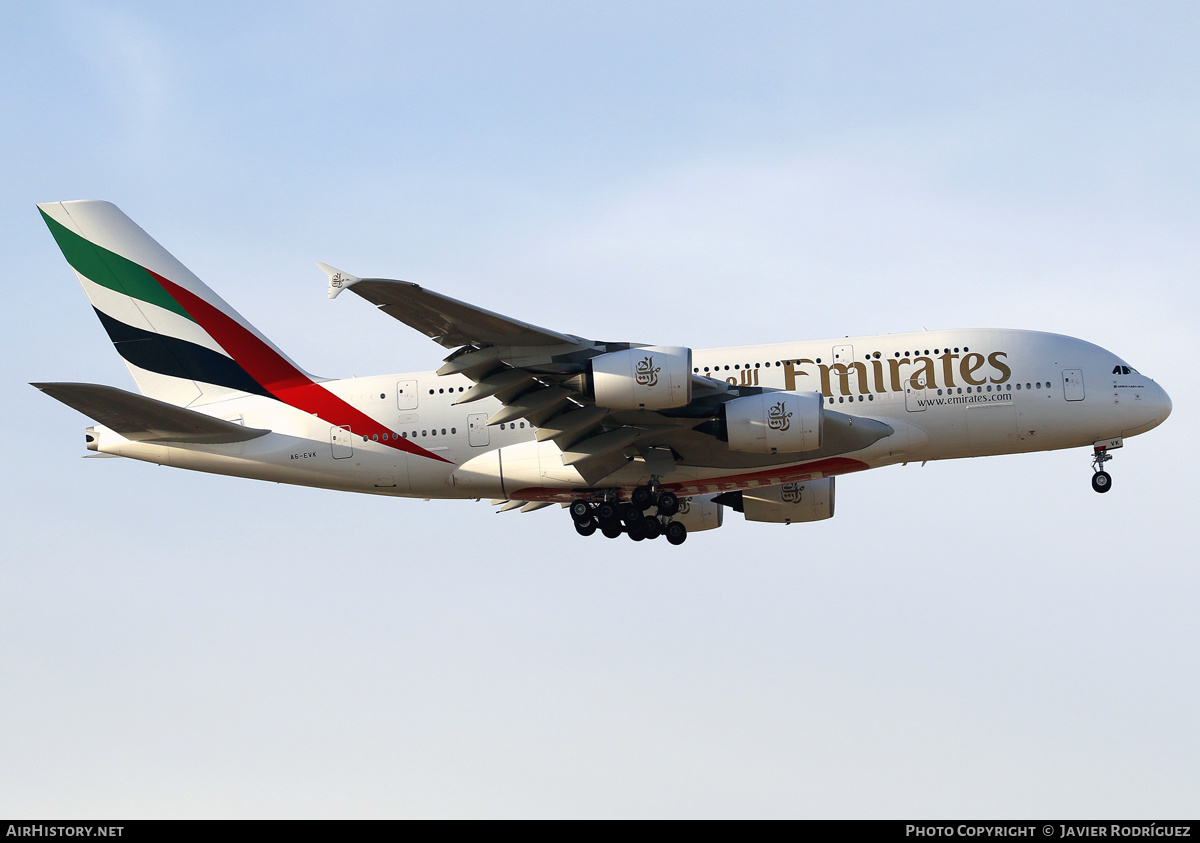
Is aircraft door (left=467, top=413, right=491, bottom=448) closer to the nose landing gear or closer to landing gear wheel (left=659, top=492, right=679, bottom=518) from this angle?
landing gear wheel (left=659, top=492, right=679, bottom=518)

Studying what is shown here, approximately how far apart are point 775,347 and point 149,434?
1571 cm

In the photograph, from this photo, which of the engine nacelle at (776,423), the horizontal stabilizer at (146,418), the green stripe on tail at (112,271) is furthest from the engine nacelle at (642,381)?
the green stripe on tail at (112,271)

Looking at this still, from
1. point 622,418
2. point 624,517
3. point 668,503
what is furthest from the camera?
point 624,517

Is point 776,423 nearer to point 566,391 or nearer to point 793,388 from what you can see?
point 793,388

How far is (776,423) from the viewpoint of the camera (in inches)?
1113

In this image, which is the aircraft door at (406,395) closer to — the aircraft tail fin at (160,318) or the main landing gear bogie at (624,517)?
the aircraft tail fin at (160,318)

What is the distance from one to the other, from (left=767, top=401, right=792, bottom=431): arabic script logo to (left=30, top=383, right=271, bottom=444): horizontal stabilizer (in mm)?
12786

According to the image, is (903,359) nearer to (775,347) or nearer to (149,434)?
(775,347)

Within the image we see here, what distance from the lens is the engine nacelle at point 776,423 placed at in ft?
92.5

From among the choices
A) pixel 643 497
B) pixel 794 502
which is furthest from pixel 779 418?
pixel 794 502

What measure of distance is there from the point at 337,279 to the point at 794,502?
16.1m
